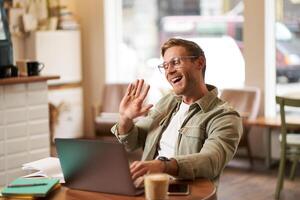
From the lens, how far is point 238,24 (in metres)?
6.08

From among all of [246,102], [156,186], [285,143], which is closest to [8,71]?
[285,143]

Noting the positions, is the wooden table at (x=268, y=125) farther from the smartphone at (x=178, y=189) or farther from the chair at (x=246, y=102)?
the smartphone at (x=178, y=189)

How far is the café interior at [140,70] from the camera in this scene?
181 inches

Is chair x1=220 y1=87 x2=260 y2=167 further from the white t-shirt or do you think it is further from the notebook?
the notebook

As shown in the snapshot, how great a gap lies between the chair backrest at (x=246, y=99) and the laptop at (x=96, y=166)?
12.1ft

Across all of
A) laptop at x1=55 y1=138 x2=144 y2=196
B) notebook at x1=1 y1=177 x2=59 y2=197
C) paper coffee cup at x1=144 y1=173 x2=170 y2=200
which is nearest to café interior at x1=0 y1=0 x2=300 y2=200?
notebook at x1=1 y1=177 x2=59 y2=197

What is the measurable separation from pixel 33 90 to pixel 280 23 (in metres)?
2.73

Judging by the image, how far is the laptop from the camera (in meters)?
1.84

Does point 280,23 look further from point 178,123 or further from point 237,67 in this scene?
point 178,123

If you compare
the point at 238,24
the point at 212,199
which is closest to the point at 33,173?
the point at 212,199

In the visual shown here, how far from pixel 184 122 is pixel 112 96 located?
4356 mm

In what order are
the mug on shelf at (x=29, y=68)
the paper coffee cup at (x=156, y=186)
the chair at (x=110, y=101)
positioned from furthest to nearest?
1. the chair at (x=110, y=101)
2. the mug on shelf at (x=29, y=68)
3. the paper coffee cup at (x=156, y=186)

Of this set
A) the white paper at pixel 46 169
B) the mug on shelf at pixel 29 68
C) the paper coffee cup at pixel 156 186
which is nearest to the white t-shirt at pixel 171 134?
the white paper at pixel 46 169

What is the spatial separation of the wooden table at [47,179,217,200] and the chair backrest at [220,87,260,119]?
11.8ft
